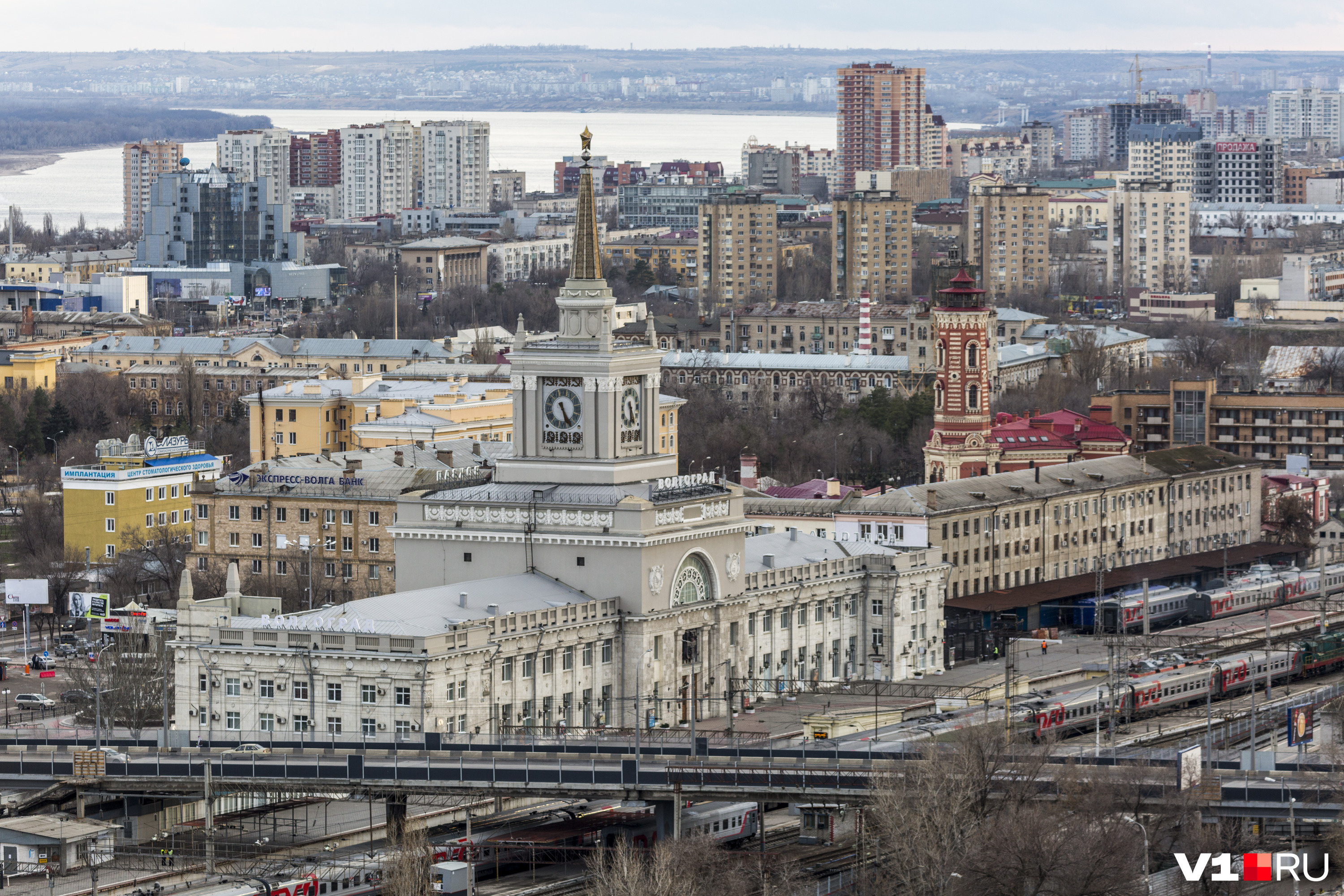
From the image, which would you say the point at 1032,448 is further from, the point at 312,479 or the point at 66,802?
the point at 66,802

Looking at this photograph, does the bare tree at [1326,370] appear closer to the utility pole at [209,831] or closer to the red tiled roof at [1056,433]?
the red tiled roof at [1056,433]

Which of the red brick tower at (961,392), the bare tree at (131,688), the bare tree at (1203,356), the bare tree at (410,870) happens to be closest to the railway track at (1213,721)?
the bare tree at (410,870)

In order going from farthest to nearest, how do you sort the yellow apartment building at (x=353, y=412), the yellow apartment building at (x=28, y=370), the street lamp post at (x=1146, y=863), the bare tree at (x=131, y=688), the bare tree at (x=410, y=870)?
the yellow apartment building at (x=28, y=370)
the yellow apartment building at (x=353, y=412)
the bare tree at (x=131, y=688)
the street lamp post at (x=1146, y=863)
the bare tree at (x=410, y=870)

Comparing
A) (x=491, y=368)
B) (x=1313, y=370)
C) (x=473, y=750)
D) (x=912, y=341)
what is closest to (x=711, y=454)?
(x=491, y=368)

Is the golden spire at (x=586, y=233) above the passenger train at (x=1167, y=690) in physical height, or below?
above

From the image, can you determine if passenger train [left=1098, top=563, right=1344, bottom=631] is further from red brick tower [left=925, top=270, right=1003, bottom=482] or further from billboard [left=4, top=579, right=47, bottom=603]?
billboard [left=4, top=579, right=47, bottom=603]

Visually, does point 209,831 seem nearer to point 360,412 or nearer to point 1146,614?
point 1146,614

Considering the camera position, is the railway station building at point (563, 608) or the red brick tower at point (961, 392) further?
the red brick tower at point (961, 392)
